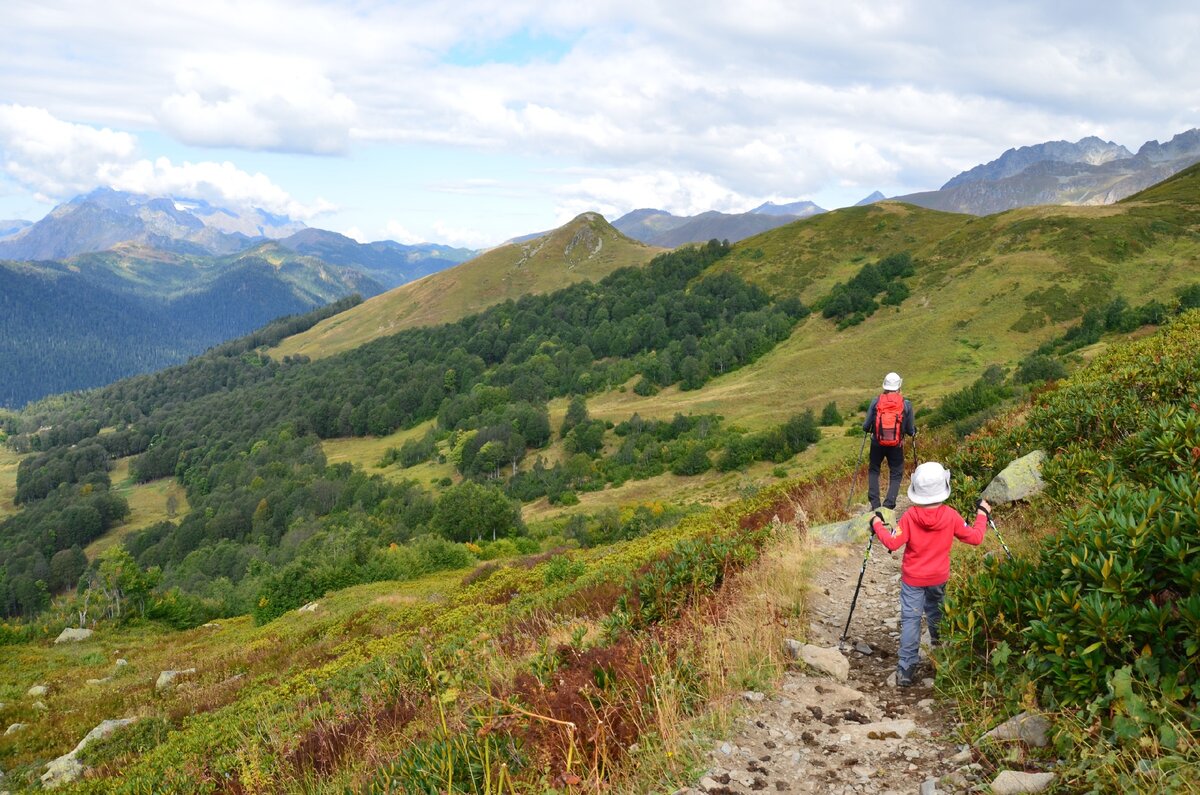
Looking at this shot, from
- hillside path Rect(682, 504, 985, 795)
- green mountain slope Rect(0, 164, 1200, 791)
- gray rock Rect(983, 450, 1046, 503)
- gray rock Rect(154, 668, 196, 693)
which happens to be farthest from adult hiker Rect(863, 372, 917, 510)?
gray rock Rect(154, 668, 196, 693)

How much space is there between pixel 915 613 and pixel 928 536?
2.61 ft

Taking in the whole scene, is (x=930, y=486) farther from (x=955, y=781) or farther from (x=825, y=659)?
(x=955, y=781)

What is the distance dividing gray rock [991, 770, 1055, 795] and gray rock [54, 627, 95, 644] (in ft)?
114

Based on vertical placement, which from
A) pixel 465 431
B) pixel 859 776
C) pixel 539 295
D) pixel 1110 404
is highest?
pixel 539 295

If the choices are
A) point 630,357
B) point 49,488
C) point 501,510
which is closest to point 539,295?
point 630,357

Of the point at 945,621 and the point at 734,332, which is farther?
the point at 734,332

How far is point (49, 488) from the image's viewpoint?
6171 inches

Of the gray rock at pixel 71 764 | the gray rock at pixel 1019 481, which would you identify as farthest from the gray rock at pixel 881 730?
the gray rock at pixel 71 764

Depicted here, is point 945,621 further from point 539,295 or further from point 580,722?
point 539,295

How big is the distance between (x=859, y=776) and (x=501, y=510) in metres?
53.8

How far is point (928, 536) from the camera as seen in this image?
20.9ft

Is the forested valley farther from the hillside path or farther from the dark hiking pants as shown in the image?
the hillside path

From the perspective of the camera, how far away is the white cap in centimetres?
631

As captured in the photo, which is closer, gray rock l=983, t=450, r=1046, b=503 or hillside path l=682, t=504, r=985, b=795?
hillside path l=682, t=504, r=985, b=795
